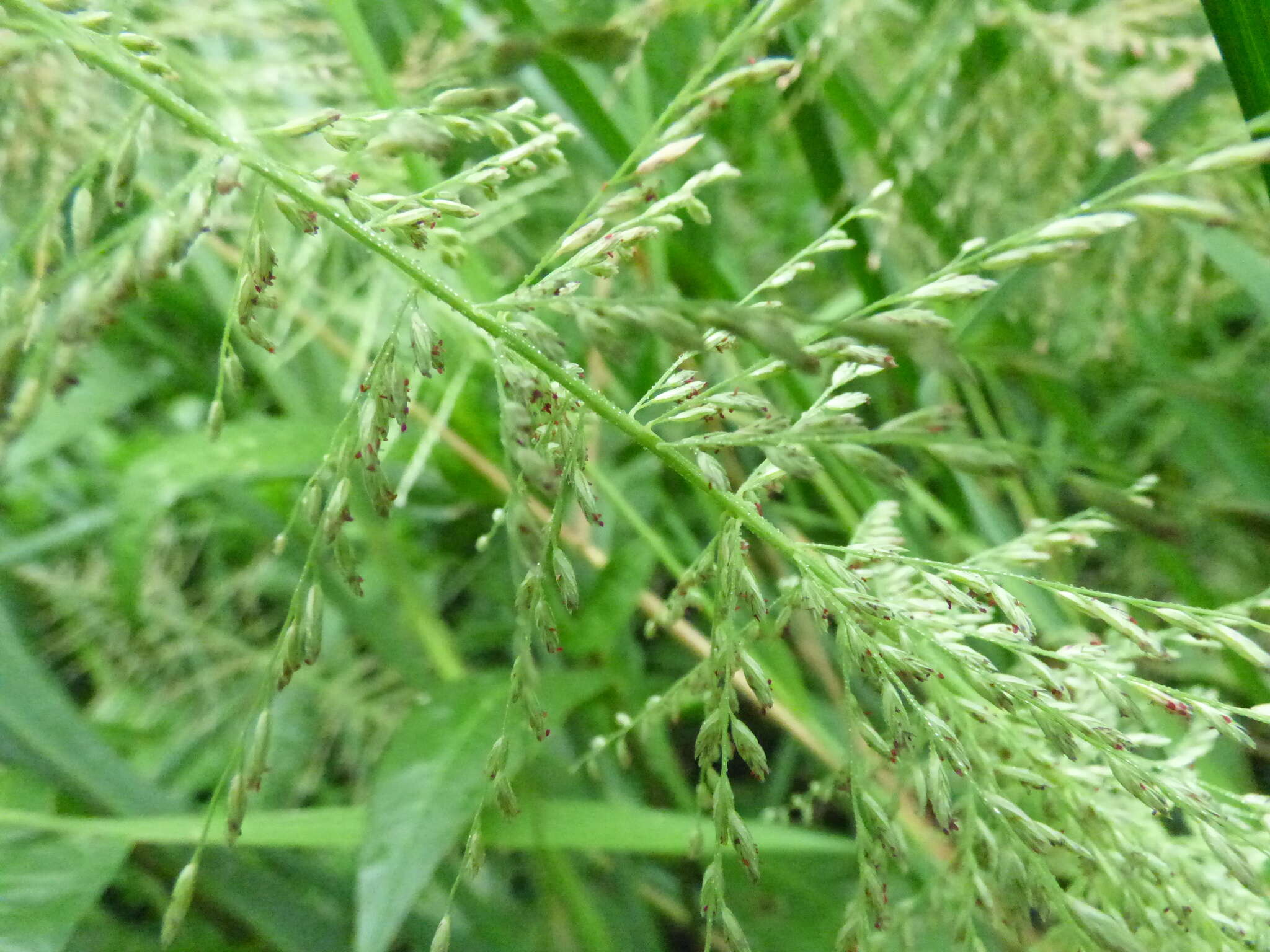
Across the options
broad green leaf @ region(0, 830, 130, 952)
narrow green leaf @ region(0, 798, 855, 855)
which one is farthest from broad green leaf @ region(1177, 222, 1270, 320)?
broad green leaf @ region(0, 830, 130, 952)

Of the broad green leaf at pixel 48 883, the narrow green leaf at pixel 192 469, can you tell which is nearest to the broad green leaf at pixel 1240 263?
the narrow green leaf at pixel 192 469

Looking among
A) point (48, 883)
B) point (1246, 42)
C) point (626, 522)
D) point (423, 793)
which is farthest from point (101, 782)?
A: point (1246, 42)

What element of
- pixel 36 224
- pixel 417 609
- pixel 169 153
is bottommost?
pixel 417 609

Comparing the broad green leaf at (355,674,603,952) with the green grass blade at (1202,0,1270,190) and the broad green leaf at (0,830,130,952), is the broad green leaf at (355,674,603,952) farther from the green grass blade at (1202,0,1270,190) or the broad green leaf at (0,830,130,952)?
the green grass blade at (1202,0,1270,190)

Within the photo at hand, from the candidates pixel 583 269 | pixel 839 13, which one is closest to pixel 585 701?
pixel 583 269

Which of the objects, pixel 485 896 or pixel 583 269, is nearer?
pixel 583 269

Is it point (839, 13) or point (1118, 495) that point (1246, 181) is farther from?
point (1118, 495)

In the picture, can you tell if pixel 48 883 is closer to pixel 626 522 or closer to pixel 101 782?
pixel 101 782

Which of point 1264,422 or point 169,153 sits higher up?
point 169,153
